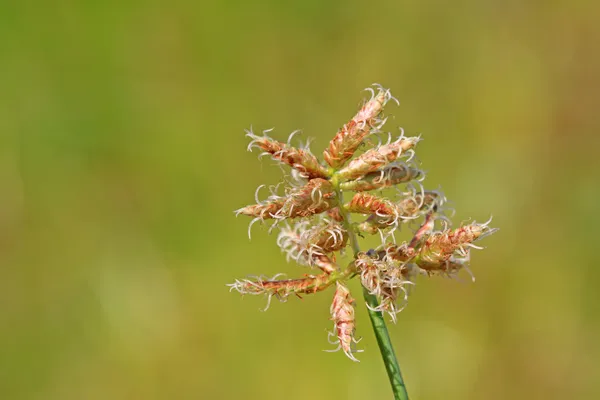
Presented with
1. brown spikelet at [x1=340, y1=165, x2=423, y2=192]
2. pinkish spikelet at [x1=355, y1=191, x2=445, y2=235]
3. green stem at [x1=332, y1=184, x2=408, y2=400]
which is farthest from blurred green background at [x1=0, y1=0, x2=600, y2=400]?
green stem at [x1=332, y1=184, x2=408, y2=400]

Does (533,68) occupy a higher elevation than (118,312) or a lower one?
higher

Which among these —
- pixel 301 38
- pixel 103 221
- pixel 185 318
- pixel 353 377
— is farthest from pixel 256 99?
pixel 353 377

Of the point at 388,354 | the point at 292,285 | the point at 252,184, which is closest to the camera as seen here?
the point at 388,354

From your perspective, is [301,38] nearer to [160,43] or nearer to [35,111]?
[160,43]

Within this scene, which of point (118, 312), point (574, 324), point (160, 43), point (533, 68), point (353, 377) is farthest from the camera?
point (160, 43)

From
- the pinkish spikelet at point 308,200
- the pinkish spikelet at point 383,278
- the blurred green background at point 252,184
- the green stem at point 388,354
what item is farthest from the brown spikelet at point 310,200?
the blurred green background at point 252,184

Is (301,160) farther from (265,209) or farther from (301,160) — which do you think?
(265,209)

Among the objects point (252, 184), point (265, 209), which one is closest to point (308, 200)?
point (265, 209)
